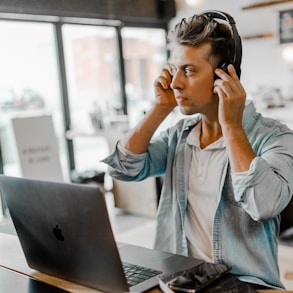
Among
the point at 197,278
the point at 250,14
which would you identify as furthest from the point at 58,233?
the point at 250,14

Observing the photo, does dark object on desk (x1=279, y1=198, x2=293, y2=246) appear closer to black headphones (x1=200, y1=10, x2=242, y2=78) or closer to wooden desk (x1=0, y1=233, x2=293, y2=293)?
black headphones (x1=200, y1=10, x2=242, y2=78)

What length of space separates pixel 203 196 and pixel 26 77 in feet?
12.2

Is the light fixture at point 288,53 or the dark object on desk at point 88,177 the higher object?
the light fixture at point 288,53

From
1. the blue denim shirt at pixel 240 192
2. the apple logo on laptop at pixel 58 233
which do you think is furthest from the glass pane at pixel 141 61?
the apple logo on laptop at pixel 58 233

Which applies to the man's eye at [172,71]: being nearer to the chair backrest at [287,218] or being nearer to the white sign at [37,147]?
the chair backrest at [287,218]

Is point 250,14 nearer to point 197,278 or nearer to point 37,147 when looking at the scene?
point 37,147

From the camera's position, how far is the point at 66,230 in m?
0.97

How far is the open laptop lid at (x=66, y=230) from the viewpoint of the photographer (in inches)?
35.1

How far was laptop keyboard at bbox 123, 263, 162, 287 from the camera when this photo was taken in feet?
3.39

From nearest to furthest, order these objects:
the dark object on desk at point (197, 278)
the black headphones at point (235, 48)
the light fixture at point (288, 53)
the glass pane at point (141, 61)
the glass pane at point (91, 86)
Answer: the dark object on desk at point (197, 278), the black headphones at point (235, 48), the glass pane at point (91, 86), the light fixture at point (288, 53), the glass pane at point (141, 61)

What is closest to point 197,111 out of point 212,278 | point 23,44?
point 212,278

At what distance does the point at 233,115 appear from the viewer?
1186 millimetres

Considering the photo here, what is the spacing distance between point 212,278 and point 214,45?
2.27 feet

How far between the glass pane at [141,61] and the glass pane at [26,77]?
112cm
